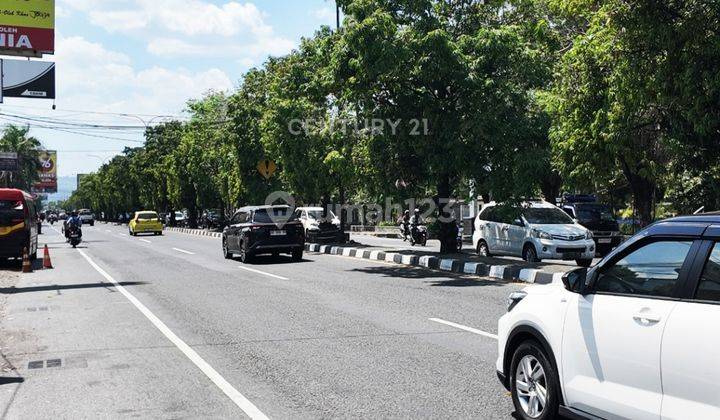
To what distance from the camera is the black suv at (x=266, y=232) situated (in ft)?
67.3

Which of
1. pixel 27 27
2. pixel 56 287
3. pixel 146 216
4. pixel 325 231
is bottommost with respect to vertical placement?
pixel 56 287

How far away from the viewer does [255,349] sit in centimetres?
796

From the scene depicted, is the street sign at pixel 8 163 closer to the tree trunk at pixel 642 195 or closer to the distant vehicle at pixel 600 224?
the distant vehicle at pixel 600 224

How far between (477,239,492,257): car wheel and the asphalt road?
4993 millimetres

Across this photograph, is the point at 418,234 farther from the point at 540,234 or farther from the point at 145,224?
the point at 145,224

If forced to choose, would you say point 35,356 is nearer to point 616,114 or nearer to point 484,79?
point 616,114

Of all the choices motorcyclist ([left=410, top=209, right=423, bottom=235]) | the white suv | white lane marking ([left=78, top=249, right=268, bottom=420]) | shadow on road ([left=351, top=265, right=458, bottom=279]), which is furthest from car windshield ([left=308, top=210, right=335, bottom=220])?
the white suv

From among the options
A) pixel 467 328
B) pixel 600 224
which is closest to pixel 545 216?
pixel 600 224

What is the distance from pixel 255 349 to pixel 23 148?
289ft

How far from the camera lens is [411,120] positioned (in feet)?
60.3

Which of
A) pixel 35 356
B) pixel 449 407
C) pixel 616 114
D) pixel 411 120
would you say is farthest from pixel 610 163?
pixel 35 356

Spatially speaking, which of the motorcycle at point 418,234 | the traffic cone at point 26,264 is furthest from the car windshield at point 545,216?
the traffic cone at point 26,264

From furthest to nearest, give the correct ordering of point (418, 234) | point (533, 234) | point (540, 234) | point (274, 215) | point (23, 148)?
point (23, 148)
point (418, 234)
point (274, 215)
point (533, 234)
point (540, 234)

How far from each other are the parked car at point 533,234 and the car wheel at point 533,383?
1295 cm
